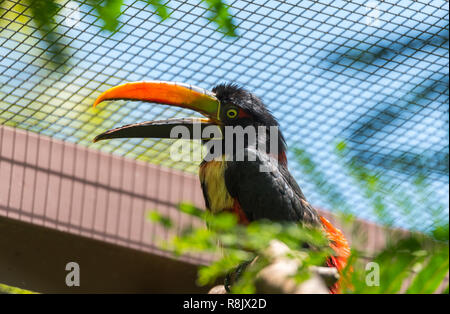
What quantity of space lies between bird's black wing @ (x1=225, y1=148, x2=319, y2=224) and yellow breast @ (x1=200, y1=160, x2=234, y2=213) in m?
0.09

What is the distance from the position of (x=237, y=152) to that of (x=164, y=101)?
2.26ft

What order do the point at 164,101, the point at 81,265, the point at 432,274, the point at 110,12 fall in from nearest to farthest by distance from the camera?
the point at 432,274 < the point at 110,12 < the point at 81,265 < the point at 164,101

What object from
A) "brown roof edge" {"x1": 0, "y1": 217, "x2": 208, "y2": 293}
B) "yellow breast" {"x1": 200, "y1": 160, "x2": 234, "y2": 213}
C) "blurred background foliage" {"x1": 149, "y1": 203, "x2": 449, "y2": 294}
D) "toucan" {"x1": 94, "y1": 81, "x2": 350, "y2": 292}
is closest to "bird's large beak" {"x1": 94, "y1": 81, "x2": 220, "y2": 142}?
"toucan" {"x1": 94, "y1": 81, "x2": 350, "y2": 292}

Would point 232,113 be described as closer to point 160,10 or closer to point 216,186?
point 216,186

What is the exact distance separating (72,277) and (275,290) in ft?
9.77

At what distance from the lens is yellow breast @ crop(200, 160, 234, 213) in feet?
15.4

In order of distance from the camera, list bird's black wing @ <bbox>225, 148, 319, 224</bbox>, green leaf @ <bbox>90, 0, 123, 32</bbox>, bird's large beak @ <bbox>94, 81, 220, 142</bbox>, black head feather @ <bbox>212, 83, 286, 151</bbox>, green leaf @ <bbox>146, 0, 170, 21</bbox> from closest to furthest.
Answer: green leaf @ <bbox>90, 0, 123, 32</bbox> < green leaf @ <bbox>146, 0, 170, 21</bbox> < bird's black wing @ <bbox>225, 148, 319, 224</bbox> < bird's large beak @ <bbox>94, 81, 220, 142</bbox> < black head feather @ <bbox>212, 83, 286, 151</bbox>

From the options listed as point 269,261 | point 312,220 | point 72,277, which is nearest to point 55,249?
point 72,277

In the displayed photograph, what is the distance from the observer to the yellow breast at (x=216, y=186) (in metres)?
4.70

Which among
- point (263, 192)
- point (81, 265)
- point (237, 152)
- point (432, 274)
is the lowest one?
point (432, 274)

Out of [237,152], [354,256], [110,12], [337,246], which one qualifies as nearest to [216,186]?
[237,152]

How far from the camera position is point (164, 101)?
5062mm

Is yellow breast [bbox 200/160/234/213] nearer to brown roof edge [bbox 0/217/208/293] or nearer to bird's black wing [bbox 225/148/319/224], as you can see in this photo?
bird's black wing [bbox 225/148/319/224]
